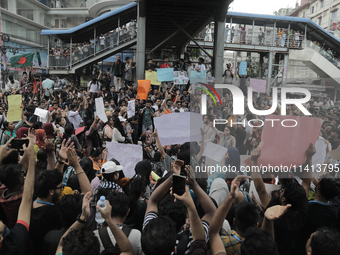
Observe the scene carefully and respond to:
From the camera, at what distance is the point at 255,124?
284cm

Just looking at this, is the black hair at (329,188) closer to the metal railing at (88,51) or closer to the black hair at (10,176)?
the black hair at (10,176)

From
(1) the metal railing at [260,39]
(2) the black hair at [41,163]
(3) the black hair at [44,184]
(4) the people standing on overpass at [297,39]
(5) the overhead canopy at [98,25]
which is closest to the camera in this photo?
Answer: (3) the black hair at [44,184]

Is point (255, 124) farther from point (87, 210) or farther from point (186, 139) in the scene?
point (87, 210)

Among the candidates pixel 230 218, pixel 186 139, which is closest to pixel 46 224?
pixel 230 218

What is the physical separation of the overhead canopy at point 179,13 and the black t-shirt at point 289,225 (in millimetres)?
11003

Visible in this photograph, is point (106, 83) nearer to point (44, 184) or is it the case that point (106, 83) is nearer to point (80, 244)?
point (44, 184)

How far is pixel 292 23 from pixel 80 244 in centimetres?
2256

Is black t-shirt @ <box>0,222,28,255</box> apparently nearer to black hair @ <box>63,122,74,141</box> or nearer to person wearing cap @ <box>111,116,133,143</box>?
black hair @ <box>63,122,74,141</box>

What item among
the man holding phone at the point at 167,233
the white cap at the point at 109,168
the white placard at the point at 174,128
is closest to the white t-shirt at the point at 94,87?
the white placard at the point at 174,128

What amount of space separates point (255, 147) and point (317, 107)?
762 mm

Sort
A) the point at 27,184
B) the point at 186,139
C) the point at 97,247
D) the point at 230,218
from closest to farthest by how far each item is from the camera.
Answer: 1. the point at 97,247
2. the point at 27,184
3. the point at 230,218
4. the point at 186,139

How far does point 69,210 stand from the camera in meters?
2.25

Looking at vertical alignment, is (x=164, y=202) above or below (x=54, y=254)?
above

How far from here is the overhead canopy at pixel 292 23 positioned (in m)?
19.8
